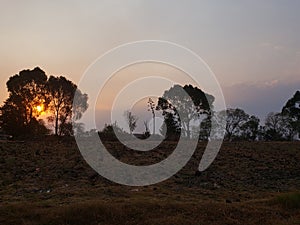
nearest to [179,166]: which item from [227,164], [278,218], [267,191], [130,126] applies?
[227,164]

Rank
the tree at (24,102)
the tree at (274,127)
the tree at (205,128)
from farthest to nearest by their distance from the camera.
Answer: the tree at (274,127)
the tree at (205,128)
the tree at (24,102)

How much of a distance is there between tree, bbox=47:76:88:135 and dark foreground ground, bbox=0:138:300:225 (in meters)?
18.9

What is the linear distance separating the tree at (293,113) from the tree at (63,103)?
1140 inches

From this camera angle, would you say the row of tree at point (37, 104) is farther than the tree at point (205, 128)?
No

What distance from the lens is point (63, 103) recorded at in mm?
49375

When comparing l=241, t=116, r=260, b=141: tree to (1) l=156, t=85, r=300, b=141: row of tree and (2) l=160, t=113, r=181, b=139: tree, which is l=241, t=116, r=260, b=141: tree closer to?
(1) l=156, t=85, r=300, b=141: row of tree

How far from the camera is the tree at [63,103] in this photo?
4866cm

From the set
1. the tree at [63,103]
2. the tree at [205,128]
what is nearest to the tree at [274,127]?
the tree at [205,128]

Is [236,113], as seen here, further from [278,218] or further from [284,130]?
[278,218]

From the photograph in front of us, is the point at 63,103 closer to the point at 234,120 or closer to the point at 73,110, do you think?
the point at 73,110

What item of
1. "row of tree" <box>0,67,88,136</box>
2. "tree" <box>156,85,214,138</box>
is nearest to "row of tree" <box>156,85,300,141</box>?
"tree" <box>156,85,214,138</box>

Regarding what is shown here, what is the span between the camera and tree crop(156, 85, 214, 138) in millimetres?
49812

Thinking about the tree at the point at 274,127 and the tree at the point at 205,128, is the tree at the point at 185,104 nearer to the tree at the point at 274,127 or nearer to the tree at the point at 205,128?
the tree at the point at 205,128

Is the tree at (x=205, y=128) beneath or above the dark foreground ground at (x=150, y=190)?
above
